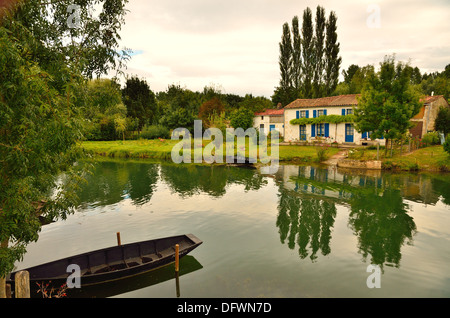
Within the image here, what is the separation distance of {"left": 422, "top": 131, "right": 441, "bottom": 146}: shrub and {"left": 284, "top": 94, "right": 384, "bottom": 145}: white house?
5.47 m

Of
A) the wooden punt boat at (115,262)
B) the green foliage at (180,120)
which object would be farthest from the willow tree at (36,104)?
the green foliage at (180,120)

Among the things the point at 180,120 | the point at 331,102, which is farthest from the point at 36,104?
the point at 180,120

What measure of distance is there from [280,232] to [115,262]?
9.51 metres

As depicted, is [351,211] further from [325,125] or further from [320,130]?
[320,130]

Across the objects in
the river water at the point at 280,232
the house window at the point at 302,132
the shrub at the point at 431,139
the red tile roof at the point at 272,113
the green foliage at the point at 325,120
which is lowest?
the river water at the point at 280,232

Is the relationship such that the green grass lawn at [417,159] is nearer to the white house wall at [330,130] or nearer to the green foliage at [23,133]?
the white house wall at [330,130]

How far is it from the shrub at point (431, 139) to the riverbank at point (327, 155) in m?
1.66

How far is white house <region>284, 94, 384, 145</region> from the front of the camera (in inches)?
1850

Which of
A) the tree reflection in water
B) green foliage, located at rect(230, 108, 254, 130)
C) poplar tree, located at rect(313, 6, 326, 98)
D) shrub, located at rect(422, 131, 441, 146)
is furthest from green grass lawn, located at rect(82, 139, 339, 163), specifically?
poplar tree, located at rect(313, 6, 326, 98)

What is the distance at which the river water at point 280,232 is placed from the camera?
39.2 ft

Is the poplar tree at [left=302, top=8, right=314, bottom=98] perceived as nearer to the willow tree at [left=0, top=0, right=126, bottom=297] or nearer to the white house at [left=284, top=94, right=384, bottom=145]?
the white house at [left=284, top=94, right=384, bottom=145]

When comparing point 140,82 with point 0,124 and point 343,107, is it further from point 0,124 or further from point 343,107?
point 0,124

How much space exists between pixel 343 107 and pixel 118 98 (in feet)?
144

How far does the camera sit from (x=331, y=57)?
59938 mm
